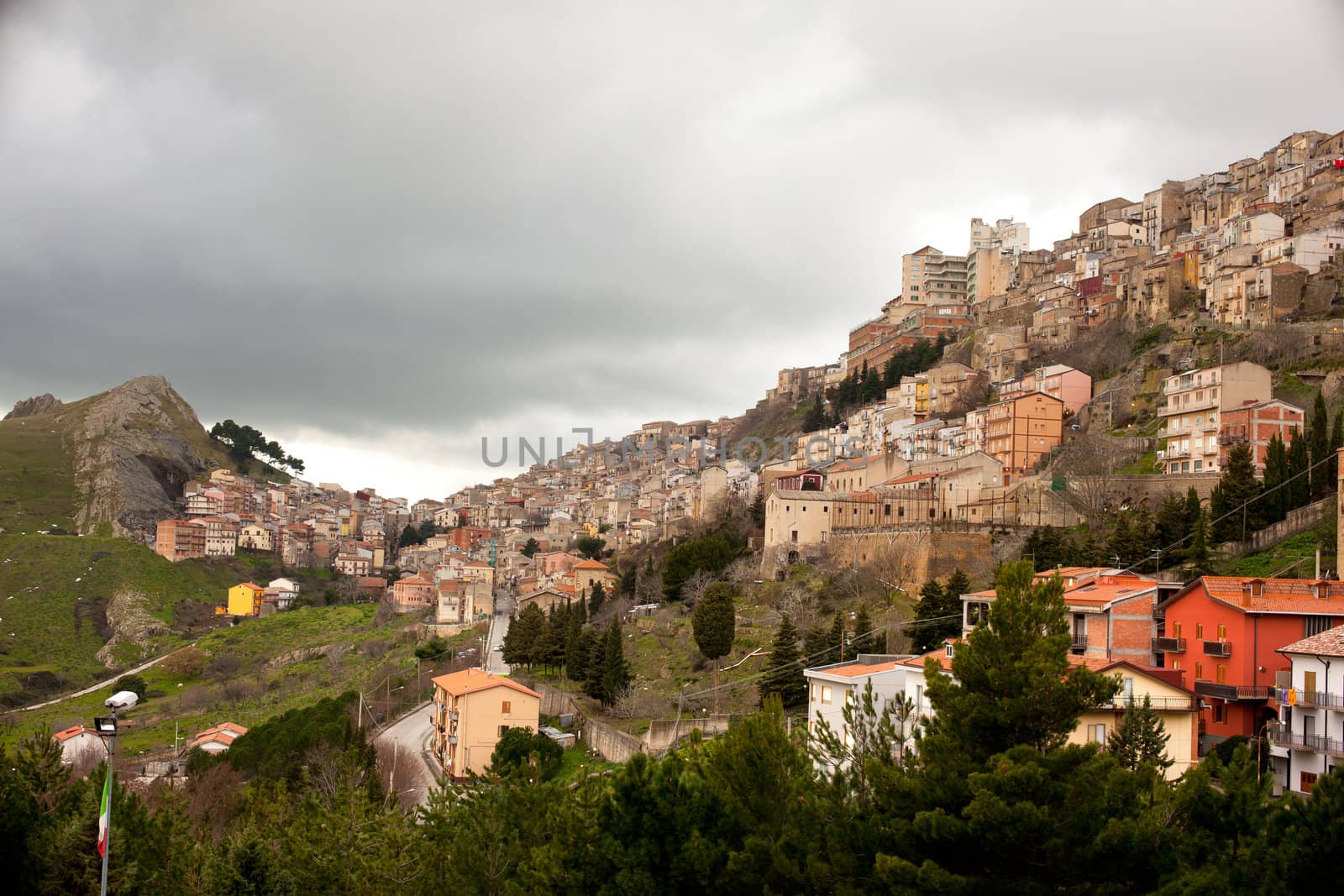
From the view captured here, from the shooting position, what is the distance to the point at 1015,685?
15.7m

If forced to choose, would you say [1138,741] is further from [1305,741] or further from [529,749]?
[529,749]

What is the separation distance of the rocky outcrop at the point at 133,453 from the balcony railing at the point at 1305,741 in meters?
114

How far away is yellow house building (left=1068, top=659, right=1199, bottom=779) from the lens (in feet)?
72.4

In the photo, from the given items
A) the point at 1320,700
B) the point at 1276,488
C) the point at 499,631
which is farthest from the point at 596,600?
the point at 1320,700

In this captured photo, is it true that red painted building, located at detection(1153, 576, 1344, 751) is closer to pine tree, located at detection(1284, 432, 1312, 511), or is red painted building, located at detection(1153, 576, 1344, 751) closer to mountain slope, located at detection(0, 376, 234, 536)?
pine tree, located at detection(1284, 432, 1312, 511)

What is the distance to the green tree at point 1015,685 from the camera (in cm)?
1552

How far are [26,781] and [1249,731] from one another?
2328 cm

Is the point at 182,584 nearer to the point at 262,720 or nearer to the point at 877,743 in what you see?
the point at 262,720

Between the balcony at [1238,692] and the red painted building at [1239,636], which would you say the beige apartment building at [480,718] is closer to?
the red painted building at [1239,636]

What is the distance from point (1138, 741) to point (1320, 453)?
22994 millimetres

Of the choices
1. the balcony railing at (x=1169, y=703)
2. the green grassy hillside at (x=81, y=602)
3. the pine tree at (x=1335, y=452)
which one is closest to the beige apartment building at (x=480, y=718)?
the balcony railing at (x=1169, y=703)

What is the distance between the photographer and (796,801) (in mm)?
17469

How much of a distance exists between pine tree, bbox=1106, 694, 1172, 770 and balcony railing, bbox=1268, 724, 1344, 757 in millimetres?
3937

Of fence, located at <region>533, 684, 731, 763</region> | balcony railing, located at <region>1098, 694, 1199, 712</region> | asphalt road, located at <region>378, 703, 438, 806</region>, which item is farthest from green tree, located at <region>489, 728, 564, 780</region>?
balcony railing, located at <region>1098, 694, 1199, 712</region>
